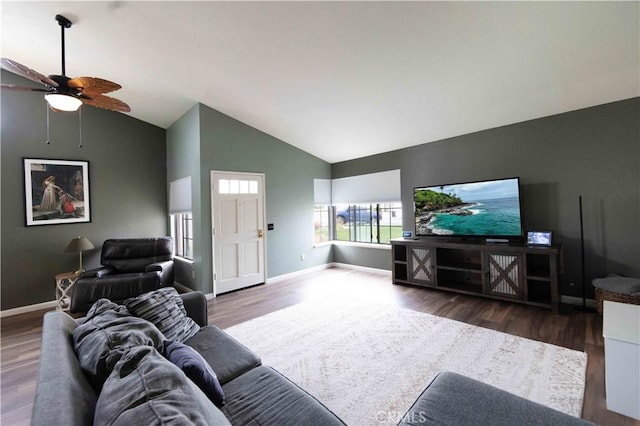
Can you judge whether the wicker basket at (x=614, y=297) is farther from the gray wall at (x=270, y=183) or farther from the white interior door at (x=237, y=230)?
the white interior door at (x=237, y=230)

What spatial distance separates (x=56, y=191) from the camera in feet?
13.9

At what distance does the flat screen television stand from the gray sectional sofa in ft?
9.88

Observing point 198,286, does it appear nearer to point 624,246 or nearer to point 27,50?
point 27,50

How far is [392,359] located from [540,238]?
2.61 metres

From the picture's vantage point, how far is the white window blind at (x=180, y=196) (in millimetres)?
4666

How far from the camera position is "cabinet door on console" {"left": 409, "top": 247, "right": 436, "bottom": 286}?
14.1 ft

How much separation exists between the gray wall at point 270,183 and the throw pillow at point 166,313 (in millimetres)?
2325

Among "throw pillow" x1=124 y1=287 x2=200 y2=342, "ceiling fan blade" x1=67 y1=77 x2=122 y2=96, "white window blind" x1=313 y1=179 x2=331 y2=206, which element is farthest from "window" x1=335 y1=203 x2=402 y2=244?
"ceiling fan blade" x1=67 y1=77 x2=122 y2=96

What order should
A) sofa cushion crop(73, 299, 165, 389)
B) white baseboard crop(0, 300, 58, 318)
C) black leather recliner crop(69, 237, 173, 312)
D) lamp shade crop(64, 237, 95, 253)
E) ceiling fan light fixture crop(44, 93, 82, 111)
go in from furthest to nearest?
1. lamp shade crop(64, 237, 95, 253)
2. white baseboard crop(0, 300, 58, 318)
3. black leather recliner crop(69, 237, 173, 312)
4. ceiling fan light fixture crop(44, 93, 82, 111)
5. sofa cushion crop(73, 299, 165, 389)

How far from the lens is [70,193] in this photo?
14.3 feet

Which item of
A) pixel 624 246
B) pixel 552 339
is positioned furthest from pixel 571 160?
pixel 552 339

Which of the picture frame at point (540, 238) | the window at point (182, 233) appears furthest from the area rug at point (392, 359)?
the window at point (182, 233)

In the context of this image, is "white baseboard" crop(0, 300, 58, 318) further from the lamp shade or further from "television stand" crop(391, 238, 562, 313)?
"television stand" crop(391, 238, 562, 313)

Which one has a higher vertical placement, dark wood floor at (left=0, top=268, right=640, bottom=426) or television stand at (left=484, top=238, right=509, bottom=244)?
television stand at (left=484, top=238, right=509, bottom=244)
